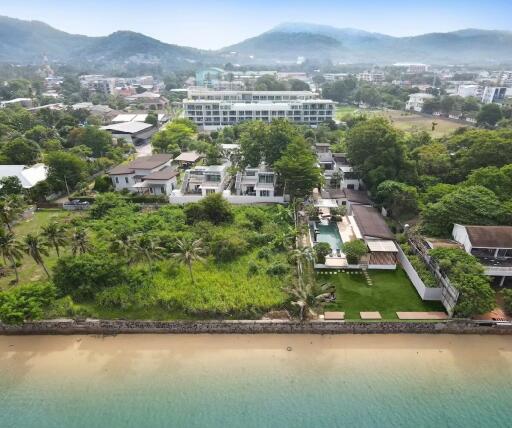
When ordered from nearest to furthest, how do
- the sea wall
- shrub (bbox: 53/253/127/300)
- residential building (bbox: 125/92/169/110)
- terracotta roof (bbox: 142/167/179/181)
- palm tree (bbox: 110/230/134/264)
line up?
the sea wall, shrub (bbox: 53/253/127/300), palm tree (bbox: 110/230/134/264), terracotta roof (bbox: 142/167/179/181), residential building (bbox: 125/92/169/110)

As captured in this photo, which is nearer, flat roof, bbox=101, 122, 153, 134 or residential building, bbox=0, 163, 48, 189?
residential building, bbox=0, 163, 48, 189

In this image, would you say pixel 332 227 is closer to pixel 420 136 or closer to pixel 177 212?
pixel 177 212

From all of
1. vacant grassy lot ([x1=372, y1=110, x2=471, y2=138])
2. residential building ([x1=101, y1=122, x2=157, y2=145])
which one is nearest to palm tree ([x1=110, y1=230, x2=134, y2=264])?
residential building ([x1=101, y1=122, x2=157, y2=145])

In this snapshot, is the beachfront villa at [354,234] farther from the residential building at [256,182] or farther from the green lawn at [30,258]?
the green lawn at [30,258]

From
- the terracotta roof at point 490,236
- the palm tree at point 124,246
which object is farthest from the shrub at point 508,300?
the palm tree at point 124,246

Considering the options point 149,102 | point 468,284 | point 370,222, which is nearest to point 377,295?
point 468,284

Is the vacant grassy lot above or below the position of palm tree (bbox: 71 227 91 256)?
below

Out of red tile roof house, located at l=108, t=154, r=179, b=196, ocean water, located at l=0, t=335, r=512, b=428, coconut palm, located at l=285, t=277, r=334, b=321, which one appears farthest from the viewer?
red tile roof house, located at l=108, t=154, r=179, b=196

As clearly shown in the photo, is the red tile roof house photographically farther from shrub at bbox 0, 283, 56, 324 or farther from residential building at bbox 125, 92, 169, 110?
residential building at bbox 125, 92, 169, 110
